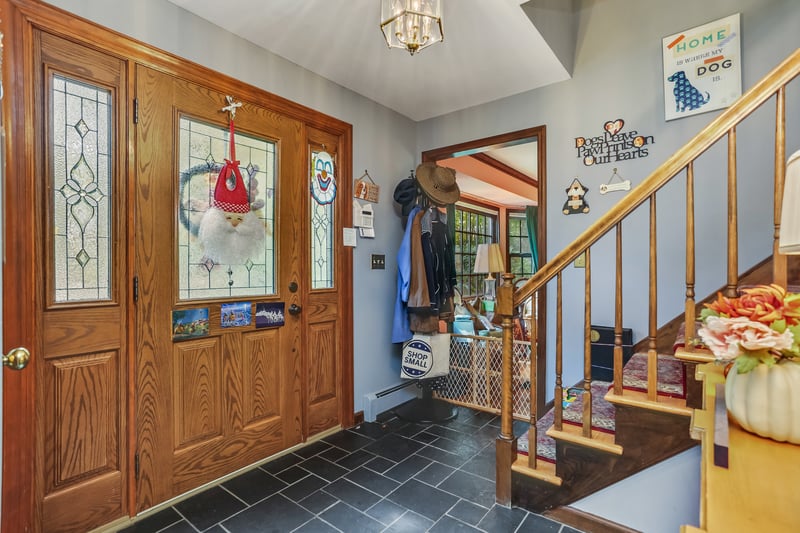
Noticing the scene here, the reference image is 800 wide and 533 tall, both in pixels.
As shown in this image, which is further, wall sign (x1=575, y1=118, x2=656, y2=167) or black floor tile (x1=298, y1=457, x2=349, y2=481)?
wall sign (x1=575, y1=118, x2=656, y2=167)

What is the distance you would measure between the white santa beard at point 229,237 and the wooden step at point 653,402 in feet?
6.22

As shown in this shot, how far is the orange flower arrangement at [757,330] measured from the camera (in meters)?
0.91

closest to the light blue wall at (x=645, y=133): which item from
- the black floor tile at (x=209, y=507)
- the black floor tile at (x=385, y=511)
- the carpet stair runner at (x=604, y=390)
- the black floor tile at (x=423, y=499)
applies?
the carpet stair runner at (x=604, y=390)

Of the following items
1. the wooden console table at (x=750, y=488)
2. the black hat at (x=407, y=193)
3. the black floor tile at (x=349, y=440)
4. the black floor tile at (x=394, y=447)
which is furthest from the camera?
the black hat at (x=407, y=193)

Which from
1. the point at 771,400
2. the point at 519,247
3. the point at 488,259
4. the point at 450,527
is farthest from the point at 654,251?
the point at 519,247

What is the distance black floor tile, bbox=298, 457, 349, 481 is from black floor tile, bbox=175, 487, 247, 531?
42 cm

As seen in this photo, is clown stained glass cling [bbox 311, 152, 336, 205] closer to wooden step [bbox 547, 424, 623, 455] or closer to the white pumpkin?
wooden step [bbox 547, 424, 623, 455]

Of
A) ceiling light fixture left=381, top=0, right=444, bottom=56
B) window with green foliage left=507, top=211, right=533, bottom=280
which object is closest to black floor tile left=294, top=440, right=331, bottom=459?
ceiling light fixture left=381, top=0, right=444, bottom=56

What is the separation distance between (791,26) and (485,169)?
2.97 m

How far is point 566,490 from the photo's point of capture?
1.72 meters

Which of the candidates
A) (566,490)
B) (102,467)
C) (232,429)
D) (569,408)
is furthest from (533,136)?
(102,467)

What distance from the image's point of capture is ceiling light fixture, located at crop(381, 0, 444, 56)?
1.50 m

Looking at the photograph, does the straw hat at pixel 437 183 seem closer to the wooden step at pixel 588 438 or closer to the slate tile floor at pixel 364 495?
the slate tile floor at pixel 364 495

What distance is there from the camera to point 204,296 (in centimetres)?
206
